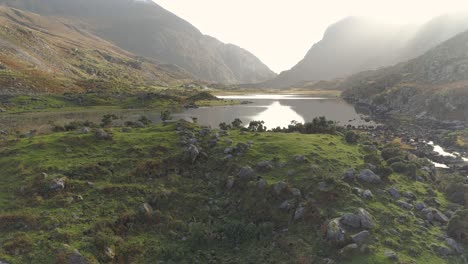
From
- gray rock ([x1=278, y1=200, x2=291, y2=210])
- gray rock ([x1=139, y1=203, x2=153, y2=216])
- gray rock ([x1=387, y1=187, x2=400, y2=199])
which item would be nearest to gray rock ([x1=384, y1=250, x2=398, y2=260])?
gray rock ([x1=278, y1=200, x2=291, y2=210])

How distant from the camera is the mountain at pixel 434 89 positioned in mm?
97600

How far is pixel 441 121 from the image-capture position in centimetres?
9269

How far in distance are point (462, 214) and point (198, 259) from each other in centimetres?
1894

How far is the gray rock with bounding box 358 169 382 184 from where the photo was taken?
95.9 feet

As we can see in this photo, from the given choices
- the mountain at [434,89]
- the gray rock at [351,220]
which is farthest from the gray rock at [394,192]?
the mountain at [434,89]

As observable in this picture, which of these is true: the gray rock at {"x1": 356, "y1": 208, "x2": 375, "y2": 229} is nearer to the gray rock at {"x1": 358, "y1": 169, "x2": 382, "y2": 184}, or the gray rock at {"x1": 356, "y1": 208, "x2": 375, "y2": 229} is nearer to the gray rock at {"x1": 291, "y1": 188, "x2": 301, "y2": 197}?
the gray rock at {"x1": 291, "y1": 188, "x2": 301, "y2": 197}

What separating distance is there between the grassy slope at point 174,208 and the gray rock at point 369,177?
33.3 inches

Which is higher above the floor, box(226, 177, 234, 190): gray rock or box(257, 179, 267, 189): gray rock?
box(257, 179, 267, 189): gray rock

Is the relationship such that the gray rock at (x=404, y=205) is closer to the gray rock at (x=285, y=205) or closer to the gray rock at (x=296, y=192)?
the gray rock at (x=296, y=192)

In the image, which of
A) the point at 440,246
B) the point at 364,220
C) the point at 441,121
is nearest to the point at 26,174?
the point at 364,220

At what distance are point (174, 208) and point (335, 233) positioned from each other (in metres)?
12.5

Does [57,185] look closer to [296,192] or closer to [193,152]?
[193,152]

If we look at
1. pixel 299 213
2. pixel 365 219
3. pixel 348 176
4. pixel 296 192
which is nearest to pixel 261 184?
pixel 296 192

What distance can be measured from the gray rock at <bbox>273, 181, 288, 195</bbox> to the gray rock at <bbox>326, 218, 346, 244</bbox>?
562cm
